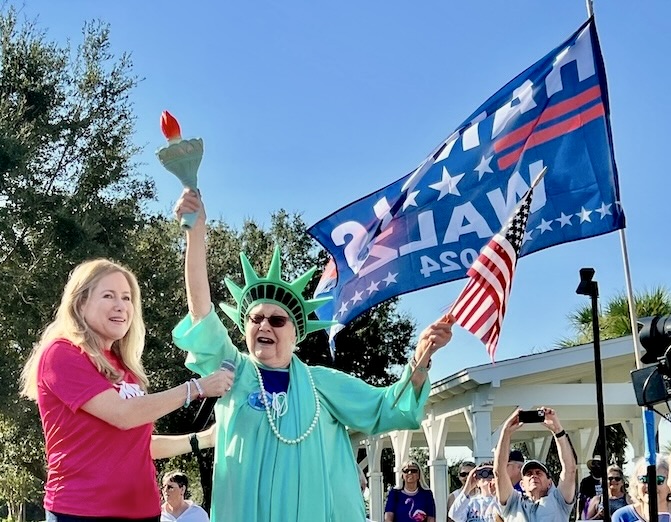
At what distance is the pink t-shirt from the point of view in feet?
10.2

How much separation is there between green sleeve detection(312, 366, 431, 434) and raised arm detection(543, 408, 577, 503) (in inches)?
65.5

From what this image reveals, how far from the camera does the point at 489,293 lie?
4672mm

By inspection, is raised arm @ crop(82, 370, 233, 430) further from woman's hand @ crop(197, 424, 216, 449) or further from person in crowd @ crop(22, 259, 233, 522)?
woman's hand @ crop(197, 424, 216, 449)

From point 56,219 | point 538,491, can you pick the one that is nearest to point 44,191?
point 56,219

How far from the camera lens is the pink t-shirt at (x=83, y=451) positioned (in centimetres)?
311

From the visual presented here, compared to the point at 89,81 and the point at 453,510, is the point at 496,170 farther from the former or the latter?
the point at 89,81

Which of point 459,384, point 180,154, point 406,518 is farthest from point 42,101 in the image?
point 180,154

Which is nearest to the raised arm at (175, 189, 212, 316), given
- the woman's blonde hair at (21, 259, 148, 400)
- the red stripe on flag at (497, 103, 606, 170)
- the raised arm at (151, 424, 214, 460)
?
the woman's blonde hair at (21, 259, 148, 400)

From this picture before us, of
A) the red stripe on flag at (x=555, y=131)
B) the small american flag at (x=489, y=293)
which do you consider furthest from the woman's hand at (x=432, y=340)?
the red stripe on flag at (x=555, y=131)

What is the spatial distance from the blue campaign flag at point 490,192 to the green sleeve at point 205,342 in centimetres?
292

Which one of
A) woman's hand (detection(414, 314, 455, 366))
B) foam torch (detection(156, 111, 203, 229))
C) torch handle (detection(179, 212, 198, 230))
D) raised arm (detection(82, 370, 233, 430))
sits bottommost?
raised arm (detection(82, 370, 233, 430))

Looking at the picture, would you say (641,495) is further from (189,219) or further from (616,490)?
(616,490)

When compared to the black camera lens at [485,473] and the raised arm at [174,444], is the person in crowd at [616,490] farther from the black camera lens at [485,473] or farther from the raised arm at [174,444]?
the raised arm at [174,444]

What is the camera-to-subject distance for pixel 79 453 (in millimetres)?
3154
